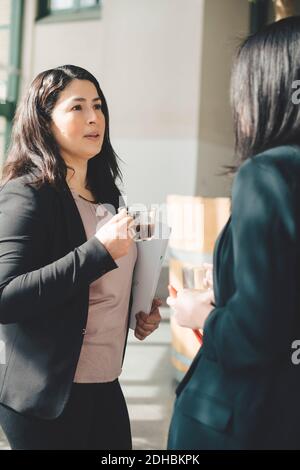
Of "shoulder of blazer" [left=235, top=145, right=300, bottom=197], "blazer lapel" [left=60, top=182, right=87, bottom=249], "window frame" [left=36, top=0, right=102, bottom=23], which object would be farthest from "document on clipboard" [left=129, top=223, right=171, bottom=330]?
"window frame" [left=36, top=0, right=102, bottom=23]

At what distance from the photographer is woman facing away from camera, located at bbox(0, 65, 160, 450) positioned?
3.57 ft

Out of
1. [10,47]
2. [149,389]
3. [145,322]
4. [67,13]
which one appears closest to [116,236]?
[145,322]

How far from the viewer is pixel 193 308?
3.18 feet

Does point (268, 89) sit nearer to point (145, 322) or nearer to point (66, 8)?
point (145, 322)

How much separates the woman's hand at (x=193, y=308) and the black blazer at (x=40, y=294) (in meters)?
0.19

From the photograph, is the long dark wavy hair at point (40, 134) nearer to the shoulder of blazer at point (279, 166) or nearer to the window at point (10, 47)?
the shoulder of blazer at point (279, 166)

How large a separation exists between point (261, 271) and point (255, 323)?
0.27 ft

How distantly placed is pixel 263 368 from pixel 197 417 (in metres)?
0.14

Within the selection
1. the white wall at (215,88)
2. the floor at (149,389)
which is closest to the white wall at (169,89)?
the white wall at (215,88)

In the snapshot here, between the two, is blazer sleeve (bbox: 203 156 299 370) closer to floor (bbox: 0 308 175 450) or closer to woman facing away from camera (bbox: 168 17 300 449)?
woman facing away from camera (bbox: 168 17 300 449)

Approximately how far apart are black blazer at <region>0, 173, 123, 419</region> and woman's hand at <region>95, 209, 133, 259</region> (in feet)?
0.05

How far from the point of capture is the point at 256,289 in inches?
30.7
